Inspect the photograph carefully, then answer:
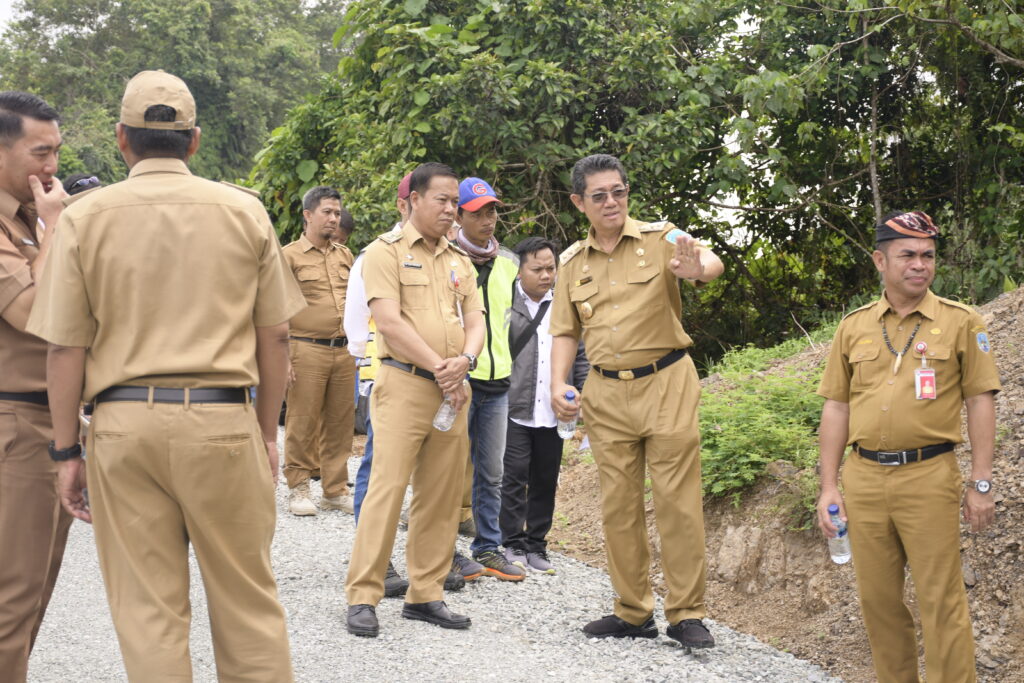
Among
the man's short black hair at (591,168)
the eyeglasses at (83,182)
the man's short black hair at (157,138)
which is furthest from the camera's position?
the eyeglasses at (83,182)

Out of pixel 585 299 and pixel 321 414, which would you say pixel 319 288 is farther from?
pixel 585 299

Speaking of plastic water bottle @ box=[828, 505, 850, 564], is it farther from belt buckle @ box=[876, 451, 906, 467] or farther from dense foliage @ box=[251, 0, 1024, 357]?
dense foliage @ box=[251, 0, 1024, 357]

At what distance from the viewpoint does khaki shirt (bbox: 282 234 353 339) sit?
8.06 metres

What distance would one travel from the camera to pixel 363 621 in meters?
5.28

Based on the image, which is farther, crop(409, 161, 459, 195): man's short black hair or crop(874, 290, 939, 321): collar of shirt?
crop(409, 161, 459, 195): man's short black hair

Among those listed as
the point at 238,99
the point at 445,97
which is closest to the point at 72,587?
the point at 445,97

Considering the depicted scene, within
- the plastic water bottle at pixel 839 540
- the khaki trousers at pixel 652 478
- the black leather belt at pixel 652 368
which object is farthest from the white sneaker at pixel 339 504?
the plastic water bottle at pixel 839 540

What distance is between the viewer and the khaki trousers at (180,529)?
3.29 meters

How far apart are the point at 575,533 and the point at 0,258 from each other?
15.8 ft

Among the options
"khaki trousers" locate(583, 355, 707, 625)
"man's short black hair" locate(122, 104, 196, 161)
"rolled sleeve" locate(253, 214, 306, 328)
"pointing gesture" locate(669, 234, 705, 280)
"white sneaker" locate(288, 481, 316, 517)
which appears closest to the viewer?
"man's short black hair" locate(122, 104, 196, 161)

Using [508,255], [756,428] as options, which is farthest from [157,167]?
[756,428]

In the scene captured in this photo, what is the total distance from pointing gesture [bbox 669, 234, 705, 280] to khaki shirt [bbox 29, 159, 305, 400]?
6.95ft

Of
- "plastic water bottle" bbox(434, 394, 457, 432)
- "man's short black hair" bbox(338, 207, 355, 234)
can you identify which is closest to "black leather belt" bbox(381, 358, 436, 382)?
"plastic water bottle" bbox(434, 394, 457, 432)

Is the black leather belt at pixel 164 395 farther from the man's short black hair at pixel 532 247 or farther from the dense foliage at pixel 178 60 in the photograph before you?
the dense foliage at pixel 178 60
